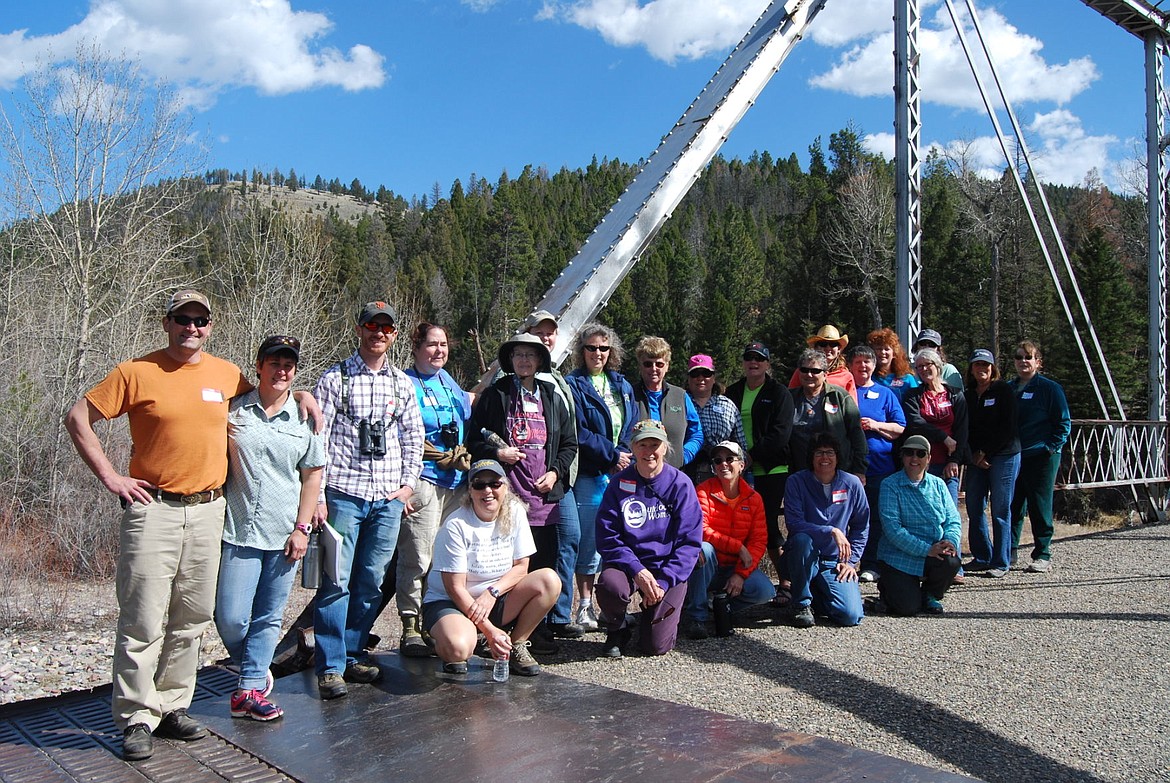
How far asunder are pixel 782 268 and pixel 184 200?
49.6 meters

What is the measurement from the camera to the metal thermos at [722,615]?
17.0 feet

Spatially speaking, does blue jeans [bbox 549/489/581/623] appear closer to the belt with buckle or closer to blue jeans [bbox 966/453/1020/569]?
the belt with buckle

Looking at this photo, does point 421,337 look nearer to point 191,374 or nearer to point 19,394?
point 191,374

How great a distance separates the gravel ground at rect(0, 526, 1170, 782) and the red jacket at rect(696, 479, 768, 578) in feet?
1.60

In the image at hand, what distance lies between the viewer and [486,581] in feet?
13.8

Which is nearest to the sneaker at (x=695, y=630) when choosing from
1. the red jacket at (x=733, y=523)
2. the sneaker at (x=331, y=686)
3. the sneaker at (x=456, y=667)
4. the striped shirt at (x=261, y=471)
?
the red jacket at (x=733, y=523)

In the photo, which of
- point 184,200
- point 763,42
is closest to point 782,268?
point 184,200

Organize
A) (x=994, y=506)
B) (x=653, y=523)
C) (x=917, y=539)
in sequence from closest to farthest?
1. (x=653, y=523)
2. (x=917, y=539)
3. (x=994, y=506)

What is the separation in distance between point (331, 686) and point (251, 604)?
56 cm

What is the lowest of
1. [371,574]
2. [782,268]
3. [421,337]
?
[371,574]

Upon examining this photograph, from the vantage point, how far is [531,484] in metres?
4.66

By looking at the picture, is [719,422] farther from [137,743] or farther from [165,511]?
[137,743]

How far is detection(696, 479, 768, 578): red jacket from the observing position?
5.29m

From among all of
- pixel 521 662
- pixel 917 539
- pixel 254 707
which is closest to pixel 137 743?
pixel 254 707
